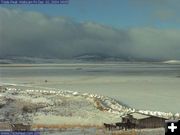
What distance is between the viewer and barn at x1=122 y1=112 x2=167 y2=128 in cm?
518

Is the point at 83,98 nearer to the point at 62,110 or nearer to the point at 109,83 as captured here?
the point at 62,110

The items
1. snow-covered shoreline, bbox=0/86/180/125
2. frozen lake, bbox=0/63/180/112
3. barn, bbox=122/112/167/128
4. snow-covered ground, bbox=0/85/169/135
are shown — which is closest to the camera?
barn, bbox=122/112/167/128

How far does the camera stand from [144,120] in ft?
17.5

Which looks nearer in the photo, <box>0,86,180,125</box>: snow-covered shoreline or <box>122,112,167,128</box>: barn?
<box>122,112,167,128</box>: barn

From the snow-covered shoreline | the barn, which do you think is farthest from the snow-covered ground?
the barn

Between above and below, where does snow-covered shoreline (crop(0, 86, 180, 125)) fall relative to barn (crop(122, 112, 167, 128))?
above

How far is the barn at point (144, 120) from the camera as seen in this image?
17.0 feet

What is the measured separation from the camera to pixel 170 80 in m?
9.77

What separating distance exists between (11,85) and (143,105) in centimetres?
232

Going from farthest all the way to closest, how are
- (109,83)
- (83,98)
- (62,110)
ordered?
1. (109,83)
2. (83,98)
3. (62,110)

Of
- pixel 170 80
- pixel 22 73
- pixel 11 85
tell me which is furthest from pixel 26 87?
pixel 170 80

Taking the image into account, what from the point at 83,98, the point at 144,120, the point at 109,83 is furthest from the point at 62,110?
the point at 109,83

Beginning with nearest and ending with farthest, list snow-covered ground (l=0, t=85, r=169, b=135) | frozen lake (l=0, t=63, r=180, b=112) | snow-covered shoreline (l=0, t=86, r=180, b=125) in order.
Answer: snow-covered ground (l=0, t=85, r=169, b=135) → snow-covered shoreline (l=0, t=86, r=180, b=125) → frozen lake (l=0, t=63, r=180, b=112)

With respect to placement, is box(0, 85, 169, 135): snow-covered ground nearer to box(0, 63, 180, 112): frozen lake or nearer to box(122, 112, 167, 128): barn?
box(122, 112, 167, 128): barn
